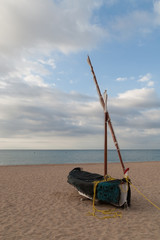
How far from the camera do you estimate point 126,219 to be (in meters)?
7.16

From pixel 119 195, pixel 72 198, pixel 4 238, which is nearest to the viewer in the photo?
pixel 4 238

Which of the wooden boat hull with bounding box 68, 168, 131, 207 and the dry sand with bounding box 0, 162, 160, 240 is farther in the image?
the wooden boat hull with bounding box 68, 168, 131, 207

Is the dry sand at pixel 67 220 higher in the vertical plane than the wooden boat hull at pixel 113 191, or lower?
lower

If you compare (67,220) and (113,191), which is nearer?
(67,220)

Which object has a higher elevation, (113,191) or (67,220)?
(113,191)

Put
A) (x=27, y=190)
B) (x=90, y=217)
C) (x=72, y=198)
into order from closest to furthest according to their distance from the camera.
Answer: (x=90, y=217) → (x=72, y=198) → (x=27, y=190)

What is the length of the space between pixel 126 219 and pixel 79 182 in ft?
9.04

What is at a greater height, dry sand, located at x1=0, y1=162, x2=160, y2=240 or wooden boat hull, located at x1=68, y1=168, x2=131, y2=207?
wooden boat hull, located at x1=68, y1=168, x2=131, y2=207

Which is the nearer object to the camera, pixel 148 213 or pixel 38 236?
pixel 38 236

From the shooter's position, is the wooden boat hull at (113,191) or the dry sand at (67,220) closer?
the dry sand at (67,220)

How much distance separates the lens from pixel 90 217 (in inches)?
292

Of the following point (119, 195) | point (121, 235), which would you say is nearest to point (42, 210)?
point (119, 195)

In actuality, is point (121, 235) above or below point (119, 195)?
below

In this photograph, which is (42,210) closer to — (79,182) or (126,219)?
(79,182)
